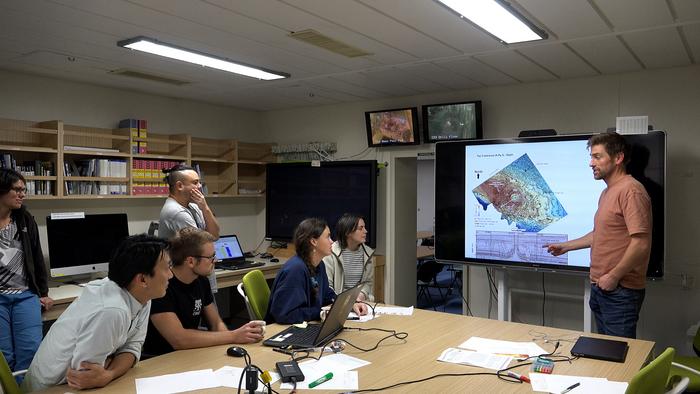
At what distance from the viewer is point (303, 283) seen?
2.79 m

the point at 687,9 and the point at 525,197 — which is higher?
the point at 687,9

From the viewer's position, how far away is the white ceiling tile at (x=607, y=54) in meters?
3.34

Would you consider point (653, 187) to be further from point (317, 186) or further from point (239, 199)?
point (239, 199)

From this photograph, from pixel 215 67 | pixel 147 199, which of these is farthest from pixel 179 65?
pixel 147 199

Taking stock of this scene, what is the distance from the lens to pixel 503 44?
133 inches

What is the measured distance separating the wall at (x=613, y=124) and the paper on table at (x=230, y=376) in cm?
320

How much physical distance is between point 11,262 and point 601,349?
10.8 feet

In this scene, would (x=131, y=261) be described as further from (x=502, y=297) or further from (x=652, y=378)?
(x=502, y=297)

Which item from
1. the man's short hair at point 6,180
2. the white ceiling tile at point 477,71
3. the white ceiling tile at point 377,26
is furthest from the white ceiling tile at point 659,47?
A: the man's short hair at point 6,180

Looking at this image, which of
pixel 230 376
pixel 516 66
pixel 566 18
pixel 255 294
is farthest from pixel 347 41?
pixel 230 376

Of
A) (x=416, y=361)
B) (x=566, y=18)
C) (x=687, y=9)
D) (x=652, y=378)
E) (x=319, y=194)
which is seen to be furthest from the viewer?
(x=319, y=194)

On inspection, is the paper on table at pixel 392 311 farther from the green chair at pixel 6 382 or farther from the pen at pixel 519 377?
the green chair at pixel 6 382

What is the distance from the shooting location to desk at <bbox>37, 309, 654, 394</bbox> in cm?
194

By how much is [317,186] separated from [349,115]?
2.72ft
